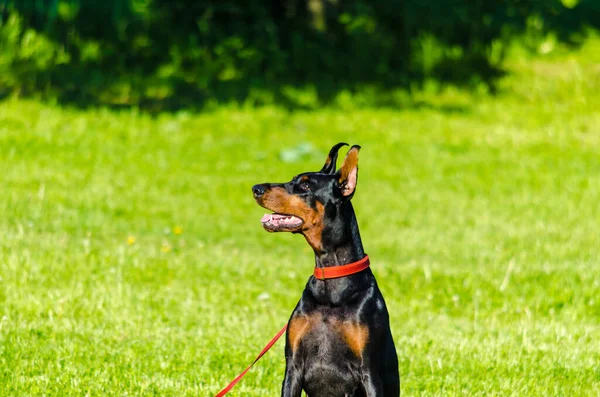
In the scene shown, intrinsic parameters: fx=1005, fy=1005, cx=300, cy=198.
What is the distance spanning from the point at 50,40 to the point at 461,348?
46.4 ft

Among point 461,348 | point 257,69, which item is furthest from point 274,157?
point 461,348

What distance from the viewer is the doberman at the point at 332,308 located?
5.14 meters

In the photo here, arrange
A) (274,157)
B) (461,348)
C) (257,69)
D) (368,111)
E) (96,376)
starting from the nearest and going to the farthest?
(96,376), (461,348), (274,157), (368,111), (257,69)

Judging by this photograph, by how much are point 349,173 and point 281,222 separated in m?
0.45

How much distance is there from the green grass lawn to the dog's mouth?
5.84ft

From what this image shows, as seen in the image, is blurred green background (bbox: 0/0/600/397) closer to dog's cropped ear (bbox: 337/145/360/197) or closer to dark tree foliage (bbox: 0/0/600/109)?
dark tree foliage (bbox: 0/0/600/109)

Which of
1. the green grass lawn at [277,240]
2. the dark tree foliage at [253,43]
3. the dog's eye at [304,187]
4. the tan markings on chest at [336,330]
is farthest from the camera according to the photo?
the dark tree foliage at [253,43]

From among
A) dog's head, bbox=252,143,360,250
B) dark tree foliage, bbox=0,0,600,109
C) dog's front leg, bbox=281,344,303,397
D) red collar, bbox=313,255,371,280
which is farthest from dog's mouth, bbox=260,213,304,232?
dark tree foliage, bbox=0,0,600,109

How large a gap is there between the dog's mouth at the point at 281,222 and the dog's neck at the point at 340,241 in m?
0.17

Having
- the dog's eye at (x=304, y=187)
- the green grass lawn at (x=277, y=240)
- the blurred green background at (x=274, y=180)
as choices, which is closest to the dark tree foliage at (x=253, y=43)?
the blurred green background at (x=274, y=180)

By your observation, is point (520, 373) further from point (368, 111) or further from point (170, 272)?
point (368, 111)

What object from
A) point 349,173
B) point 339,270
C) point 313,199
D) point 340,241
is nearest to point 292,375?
point 339,270

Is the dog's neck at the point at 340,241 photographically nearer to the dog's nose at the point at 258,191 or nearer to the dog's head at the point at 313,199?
the dog's head at the point at 313,199

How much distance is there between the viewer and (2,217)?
1155 cm
